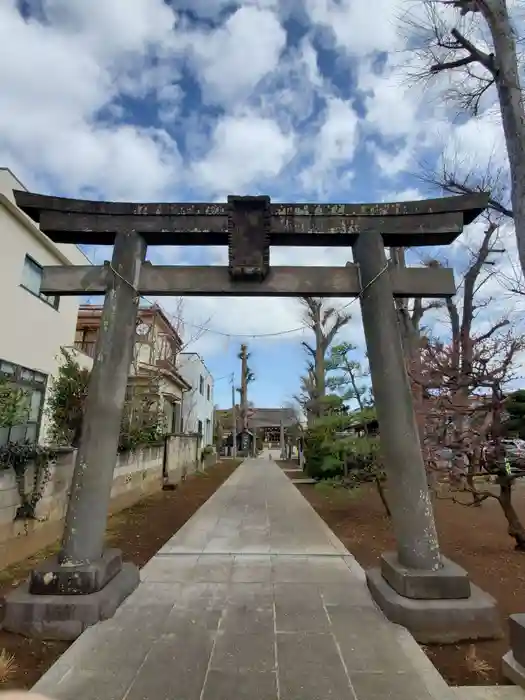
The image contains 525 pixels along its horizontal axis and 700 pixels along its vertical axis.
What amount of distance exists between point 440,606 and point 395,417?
1.55 m

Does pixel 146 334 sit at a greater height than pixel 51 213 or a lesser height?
greater

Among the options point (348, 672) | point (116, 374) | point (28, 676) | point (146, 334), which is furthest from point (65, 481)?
point (146, 334)

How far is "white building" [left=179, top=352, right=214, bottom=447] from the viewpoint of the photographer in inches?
831

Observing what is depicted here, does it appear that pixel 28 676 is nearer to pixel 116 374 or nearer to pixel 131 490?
pixel 116 374

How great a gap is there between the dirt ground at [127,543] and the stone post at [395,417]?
9.56 ft

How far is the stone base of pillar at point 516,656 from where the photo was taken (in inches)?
97.0

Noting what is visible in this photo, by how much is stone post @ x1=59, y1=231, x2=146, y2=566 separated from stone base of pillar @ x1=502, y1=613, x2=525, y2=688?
3220 mm

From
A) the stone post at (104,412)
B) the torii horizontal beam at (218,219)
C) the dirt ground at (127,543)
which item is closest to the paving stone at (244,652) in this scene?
the dirt ground at (127,543)

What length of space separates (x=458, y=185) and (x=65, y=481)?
390 inches

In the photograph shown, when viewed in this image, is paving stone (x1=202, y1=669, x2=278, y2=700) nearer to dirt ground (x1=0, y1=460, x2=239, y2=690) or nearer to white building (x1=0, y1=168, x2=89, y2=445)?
dirt ground (x1=0, y1=460, x2=239, y2=690)


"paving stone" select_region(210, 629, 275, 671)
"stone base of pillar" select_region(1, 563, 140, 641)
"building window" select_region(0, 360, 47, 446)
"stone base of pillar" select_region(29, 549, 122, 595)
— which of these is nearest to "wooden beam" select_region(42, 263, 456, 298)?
"stone base of pillar" select_region(29, 549, 122, 595)

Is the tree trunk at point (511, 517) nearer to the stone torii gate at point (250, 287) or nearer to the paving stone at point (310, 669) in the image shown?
the stone torii gate at point (250, 287)

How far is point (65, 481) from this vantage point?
5965mm

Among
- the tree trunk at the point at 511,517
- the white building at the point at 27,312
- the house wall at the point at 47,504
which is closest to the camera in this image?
the house wall at the point at 47,504
